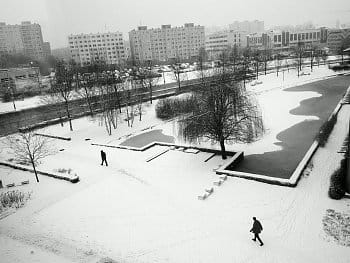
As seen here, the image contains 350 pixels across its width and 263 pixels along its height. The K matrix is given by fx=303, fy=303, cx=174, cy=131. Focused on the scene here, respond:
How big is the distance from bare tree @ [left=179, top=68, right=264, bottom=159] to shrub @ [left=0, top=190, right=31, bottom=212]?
482 inches

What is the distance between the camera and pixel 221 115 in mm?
22609

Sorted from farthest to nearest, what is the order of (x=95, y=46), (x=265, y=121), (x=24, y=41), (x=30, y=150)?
(x=95, y=46)
(x=24, y=41)
(x=265, y=121)
(x=30, y=150)

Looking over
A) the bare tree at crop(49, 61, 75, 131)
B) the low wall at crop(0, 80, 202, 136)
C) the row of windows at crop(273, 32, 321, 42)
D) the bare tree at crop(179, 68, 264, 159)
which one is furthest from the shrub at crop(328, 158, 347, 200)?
the row of windows at crop(273, 32, 321, 42)

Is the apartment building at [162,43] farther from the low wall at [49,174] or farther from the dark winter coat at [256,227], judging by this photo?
the dark winter coat at [256,227]

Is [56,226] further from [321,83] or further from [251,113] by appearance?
[321,83]

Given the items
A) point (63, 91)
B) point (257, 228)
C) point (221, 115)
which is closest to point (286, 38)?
point (63, 91)

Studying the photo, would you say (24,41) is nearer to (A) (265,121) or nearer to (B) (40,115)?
(B) (40,115)

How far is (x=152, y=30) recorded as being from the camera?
150 m

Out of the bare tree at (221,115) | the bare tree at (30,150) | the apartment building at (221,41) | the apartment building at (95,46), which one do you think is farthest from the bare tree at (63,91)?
the apartment building at (221,41)

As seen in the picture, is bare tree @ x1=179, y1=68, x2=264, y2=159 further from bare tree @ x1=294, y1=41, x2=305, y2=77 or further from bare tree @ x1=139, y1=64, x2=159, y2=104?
bare tree @ x1=294, y1=41, x2=305, y2=77

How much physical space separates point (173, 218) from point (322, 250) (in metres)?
7.00

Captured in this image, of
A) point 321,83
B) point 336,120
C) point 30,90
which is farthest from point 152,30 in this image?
point 336,120

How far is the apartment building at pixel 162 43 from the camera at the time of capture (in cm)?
15025

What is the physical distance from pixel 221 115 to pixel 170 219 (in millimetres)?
9686
